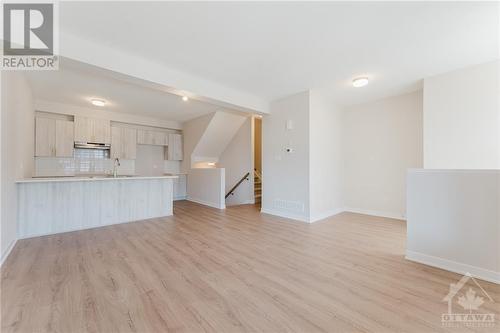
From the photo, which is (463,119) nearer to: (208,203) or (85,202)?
(208,203)

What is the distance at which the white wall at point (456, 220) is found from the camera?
83.4 inches

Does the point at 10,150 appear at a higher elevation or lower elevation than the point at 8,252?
higher

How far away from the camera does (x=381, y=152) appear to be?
4973 mm

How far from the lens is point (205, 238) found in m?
3.37

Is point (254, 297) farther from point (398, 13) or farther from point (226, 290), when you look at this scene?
point (398, 13)

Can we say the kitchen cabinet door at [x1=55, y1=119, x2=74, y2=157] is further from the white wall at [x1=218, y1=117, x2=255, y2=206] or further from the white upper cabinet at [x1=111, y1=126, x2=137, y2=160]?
the white wall at [x1=218, y1=117, x2=255, y2=206]

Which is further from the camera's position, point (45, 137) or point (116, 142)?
point (116, 142)

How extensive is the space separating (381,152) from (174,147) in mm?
6488

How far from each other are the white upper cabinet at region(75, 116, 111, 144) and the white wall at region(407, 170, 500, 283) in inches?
287

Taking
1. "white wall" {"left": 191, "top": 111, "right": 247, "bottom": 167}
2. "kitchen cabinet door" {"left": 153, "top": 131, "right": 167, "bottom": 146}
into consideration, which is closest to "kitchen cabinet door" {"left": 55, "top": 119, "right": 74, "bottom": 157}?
"kitchen cabinet door" {"left": 153, "top": 131, "right": 167, "bottom": 146}

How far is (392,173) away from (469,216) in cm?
275

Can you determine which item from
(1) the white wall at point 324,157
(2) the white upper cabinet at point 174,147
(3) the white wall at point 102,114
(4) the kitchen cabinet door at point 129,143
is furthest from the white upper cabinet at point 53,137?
(1) the white wall at point 324,157

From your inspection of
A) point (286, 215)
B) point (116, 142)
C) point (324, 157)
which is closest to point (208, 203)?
point (286, 215)

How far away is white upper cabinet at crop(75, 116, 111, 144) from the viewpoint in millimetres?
5637
